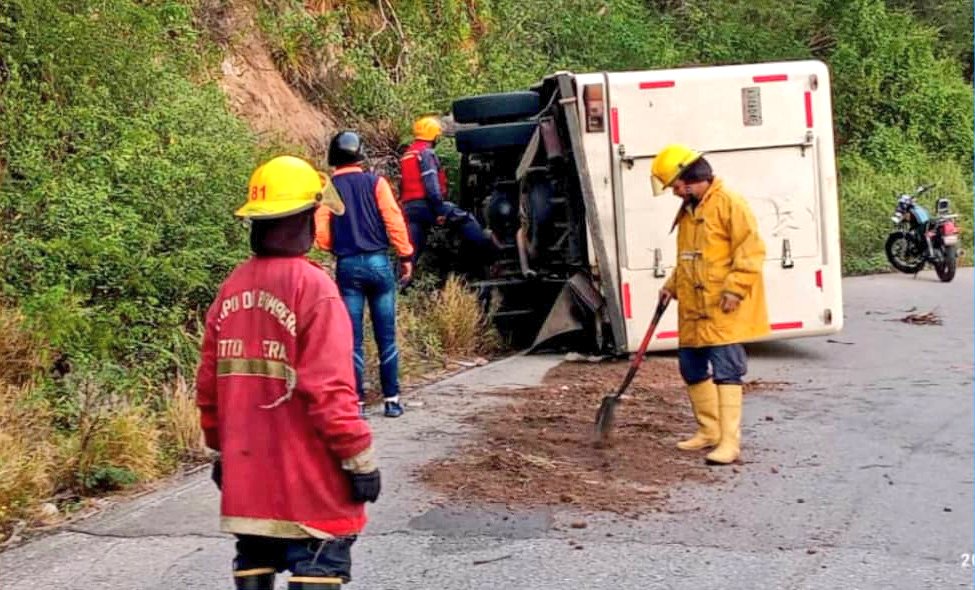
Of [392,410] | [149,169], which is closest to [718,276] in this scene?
[392,410]

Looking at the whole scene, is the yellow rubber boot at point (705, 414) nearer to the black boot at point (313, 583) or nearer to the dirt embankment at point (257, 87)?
the black boot at point (313, 583)

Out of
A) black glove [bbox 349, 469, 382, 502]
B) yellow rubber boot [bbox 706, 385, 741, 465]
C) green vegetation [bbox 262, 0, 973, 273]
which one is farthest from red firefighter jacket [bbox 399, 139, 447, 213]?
black glove [bbox 349, 469, 382, 502]

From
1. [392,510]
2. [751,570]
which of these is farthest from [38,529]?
[751,570]

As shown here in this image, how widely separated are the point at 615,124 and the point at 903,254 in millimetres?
9345

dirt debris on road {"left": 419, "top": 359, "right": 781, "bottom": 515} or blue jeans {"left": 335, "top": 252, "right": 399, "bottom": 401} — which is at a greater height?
blue jeans {"left": 335, "top": 252, "right": 399, "bottom": 401}

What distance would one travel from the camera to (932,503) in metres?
5.86

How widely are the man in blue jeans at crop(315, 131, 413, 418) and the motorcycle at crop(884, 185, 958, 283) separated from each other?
10552 mm

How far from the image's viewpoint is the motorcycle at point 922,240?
16000mm

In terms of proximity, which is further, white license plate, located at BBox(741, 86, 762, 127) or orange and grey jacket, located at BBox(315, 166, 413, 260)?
white license plate, located at BBox(741, 86, 762, 127)

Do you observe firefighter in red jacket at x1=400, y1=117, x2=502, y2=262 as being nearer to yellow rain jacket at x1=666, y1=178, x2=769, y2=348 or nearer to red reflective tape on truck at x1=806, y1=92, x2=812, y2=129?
red reflective tape on truck at x1=806, y1=92, x2=812, y2=129

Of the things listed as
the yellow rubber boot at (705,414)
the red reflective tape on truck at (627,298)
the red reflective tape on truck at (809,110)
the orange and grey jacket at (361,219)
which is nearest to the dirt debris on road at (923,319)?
the red reflective tape on truck at (809,110)

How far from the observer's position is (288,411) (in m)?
3.54

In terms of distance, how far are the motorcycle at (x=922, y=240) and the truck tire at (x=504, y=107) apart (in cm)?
790

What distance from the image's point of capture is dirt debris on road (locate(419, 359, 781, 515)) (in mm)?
6008
